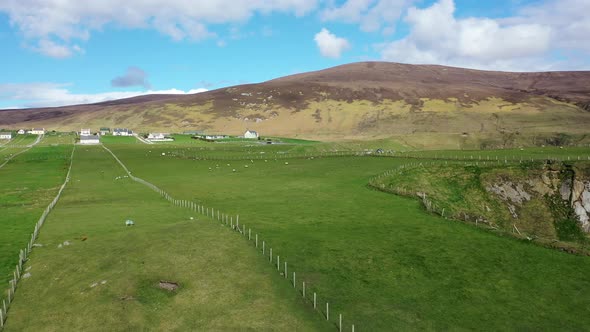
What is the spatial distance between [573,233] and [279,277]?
49503 millimetres

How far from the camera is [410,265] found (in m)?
33.6

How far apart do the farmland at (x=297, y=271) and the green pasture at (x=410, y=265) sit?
0.40 ft

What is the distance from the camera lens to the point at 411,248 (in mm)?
37344

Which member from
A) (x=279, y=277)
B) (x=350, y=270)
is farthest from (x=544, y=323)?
(x=279, y=277)

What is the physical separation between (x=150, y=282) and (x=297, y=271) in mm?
10373

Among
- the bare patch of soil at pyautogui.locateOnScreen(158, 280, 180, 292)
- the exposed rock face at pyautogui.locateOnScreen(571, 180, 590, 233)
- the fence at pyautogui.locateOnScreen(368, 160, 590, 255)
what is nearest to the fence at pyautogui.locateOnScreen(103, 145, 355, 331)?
the bare patch of soil at pyautogui.locateOnScreen(158, 280, 180, 292)

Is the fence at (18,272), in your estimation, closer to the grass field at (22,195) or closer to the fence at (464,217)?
the grass field at (22,195)

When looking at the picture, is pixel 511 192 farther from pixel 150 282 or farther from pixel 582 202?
pixel 150 282

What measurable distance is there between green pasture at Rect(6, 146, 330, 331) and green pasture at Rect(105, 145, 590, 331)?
3.56m

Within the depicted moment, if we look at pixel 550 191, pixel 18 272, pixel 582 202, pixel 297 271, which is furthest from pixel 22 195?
pixel 582 202

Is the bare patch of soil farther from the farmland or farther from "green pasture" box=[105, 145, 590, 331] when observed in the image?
"green pasture" box=[105, 145, 590, 331]

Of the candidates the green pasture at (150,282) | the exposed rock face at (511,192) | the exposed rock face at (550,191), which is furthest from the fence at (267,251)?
the exposed rock face at (550,191)

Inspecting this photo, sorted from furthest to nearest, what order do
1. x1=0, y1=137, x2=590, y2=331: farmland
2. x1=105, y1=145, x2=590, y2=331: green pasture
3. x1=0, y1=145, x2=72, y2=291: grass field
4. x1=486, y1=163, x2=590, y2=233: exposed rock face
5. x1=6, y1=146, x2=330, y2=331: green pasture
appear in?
x1=486, y1=163, x2=590, y2=233: exposed rock face → x1=0, y1=145, x2=72, y2=291: grass field → x1=105, y1=145, x2=590, y2=331: green pasture → x1=0, y1=137, x2=590, y2=331: farmland → x1=6, y1=146, x2=330, y2=331: green pasture

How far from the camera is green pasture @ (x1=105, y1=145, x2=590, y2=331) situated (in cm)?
2581
